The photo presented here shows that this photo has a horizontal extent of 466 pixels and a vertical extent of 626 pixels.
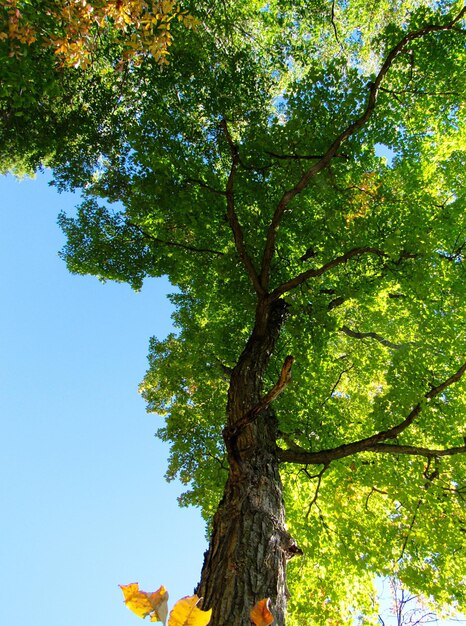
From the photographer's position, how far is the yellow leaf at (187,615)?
76cm

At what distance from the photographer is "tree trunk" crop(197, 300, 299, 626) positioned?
2.97 metres

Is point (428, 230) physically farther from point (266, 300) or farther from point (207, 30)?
point (207, 30)

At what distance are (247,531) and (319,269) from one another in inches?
150

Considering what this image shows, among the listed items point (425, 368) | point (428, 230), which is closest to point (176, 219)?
point (428, 230)

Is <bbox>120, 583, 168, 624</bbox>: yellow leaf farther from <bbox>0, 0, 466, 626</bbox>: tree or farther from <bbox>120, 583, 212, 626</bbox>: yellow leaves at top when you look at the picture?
<bbox>0, 0, 466, 626</bbox>: tree

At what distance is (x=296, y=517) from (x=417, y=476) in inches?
97.1

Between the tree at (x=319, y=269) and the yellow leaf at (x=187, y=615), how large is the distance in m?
4.28

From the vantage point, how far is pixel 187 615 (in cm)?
77

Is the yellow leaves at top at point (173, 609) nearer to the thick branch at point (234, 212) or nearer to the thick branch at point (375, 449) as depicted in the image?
the thick branch at point (375, 449)

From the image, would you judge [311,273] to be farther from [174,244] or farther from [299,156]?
[174,244]

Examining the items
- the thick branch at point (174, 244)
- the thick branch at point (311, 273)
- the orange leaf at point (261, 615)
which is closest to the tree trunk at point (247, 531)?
the thick branch at point (311, 273)

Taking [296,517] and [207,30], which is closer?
[296,517]

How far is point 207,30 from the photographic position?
30.5 ft

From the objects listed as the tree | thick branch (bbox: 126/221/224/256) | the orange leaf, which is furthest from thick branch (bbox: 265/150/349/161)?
the orange leaf
